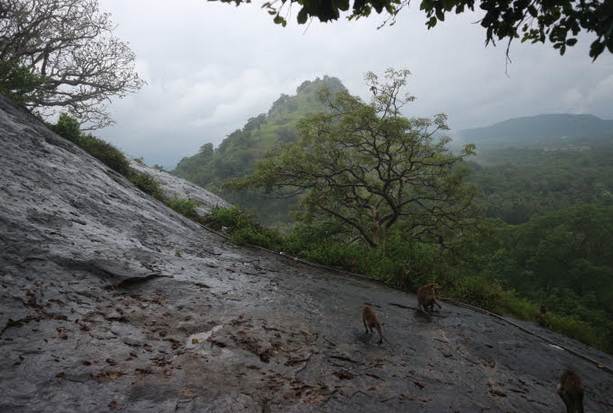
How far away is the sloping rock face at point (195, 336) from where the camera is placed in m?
3.15

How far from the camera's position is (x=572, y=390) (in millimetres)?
3621

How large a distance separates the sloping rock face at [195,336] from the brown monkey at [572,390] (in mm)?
594

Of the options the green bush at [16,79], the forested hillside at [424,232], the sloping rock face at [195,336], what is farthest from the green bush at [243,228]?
the green bush at [16,79]

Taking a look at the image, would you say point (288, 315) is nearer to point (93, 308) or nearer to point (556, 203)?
point (93, 308)

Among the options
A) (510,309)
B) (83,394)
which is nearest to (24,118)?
(83,394)

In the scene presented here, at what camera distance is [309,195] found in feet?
53.6

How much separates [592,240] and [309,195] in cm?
2681

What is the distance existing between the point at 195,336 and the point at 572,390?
4.65 meters

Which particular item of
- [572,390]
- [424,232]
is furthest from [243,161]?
[572,390]

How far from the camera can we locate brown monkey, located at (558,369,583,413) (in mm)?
3592

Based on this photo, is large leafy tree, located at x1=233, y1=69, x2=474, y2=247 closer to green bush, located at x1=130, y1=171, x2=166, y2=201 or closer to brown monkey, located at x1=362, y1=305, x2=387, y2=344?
green bush, located at x1=130, y1=171, x2=166, y2=201

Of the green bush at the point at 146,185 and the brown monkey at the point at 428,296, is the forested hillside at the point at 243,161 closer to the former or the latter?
the green bush at the point at 146,185

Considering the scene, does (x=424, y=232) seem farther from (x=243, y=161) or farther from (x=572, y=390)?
(x=243, y=161)

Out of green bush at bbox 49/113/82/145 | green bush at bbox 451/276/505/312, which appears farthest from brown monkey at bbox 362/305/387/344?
green bush at bbox 49/113/82/145
